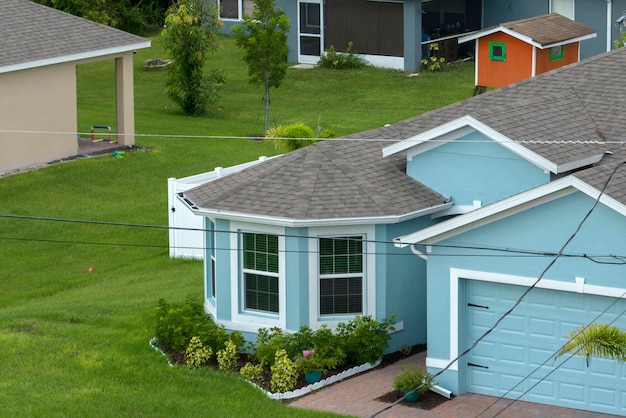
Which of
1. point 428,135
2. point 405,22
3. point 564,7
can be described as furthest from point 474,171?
point 564,7

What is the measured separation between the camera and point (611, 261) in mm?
18203

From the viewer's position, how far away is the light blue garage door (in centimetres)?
1873

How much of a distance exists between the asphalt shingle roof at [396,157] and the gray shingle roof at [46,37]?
1271 cm

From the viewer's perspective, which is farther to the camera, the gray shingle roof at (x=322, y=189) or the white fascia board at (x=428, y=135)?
the white fascia board at (x=428, y=135)

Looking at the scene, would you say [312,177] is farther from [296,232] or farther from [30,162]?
[30,162]

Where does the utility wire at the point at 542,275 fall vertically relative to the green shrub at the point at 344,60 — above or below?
below

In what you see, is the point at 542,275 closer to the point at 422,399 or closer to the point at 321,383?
the point at 422,399

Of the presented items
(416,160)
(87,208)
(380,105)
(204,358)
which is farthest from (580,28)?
(204,358)

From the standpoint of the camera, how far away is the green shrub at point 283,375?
19.8 m

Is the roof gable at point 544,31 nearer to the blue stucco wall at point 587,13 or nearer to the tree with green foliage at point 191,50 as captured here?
the blue stucco wall at point 587,13

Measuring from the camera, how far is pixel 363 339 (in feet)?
67.6

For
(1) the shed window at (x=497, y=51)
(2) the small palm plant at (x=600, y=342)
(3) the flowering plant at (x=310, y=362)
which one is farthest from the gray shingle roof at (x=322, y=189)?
(1) the shed window at (x=497, y=51)

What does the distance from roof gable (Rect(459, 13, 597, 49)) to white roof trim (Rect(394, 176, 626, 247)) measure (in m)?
19.7

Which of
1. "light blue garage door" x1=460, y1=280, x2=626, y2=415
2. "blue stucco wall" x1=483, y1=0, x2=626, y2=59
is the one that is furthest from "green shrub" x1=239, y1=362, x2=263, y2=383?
"blue stucco wall" x1=483, y1=0, x2=626, y2=59
